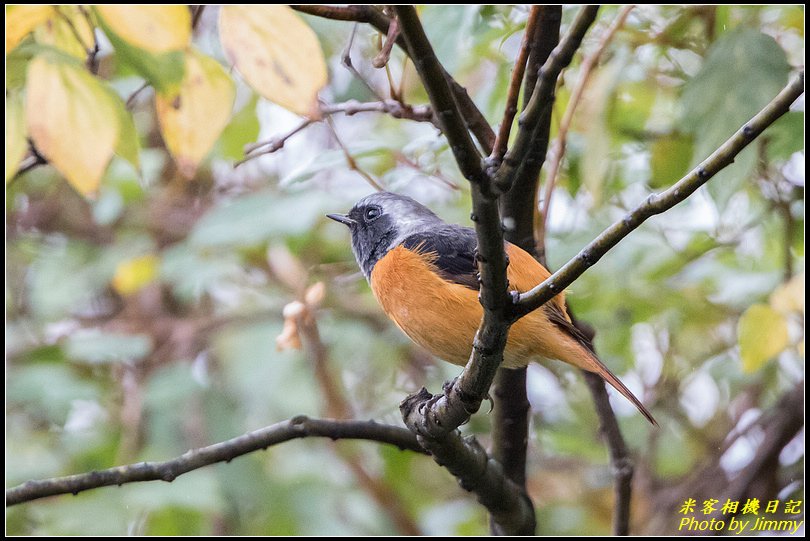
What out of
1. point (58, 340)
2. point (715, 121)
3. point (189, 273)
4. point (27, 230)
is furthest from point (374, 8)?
point (27, 230)

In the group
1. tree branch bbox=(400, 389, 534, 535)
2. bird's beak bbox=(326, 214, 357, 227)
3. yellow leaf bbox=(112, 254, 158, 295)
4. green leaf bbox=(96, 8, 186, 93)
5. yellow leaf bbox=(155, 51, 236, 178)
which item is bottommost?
yellow leaf bbox=(112, 254, 158, 295)

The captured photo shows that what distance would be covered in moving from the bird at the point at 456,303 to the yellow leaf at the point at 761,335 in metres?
0.53

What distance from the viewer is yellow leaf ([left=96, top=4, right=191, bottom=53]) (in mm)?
1876

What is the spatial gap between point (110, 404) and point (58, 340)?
1.80 feet

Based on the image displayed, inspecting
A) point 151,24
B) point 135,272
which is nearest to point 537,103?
point 151,24

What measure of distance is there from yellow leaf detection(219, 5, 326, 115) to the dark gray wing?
1.10m

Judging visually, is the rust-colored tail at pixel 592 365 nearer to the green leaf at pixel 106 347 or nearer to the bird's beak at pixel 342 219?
the bird's beak at pixel 342 219

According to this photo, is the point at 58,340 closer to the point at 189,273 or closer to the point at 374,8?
the point at 189,273

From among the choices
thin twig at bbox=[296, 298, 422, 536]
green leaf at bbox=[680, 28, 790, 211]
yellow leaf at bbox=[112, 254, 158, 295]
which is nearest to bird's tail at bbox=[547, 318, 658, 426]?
green leaf at bbox=[680, 28, 790, 211]

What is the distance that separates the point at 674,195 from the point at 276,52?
0.97 metres

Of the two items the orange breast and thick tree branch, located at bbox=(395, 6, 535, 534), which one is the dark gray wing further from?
thick tree branch, located at bbox=(395, 6, 535, 534)

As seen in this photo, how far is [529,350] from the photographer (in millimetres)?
2895

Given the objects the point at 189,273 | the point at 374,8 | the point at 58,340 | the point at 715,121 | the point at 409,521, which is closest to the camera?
the point at 374,8

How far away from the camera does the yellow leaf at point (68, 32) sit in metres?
2.13
